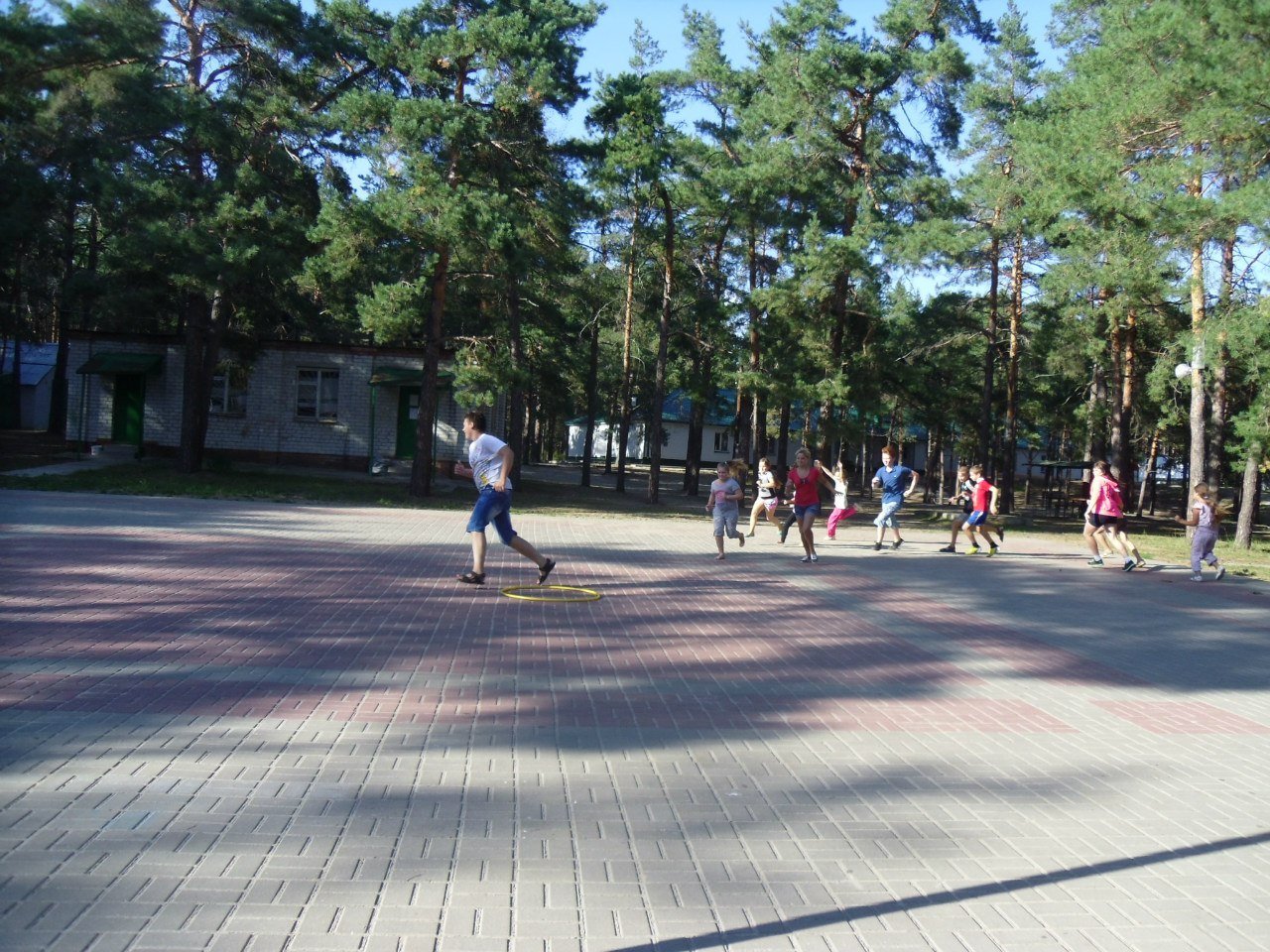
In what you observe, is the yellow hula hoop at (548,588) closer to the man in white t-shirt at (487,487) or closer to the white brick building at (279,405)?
the man in white t-shirt at (487,487)

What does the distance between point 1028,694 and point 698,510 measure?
22.9 m

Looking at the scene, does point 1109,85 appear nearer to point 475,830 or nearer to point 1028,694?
point 1028,694

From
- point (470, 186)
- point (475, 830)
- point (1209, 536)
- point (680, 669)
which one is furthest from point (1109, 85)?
point (475, 830)

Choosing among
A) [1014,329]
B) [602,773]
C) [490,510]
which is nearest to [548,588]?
[490,510]

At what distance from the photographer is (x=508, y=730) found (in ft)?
21.2

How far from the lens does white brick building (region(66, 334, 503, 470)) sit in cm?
3344

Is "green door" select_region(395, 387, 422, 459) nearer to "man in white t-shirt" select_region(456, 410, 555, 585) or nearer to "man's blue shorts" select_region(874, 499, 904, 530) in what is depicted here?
"man's blue shorts" select_region(874, 499, 904, 530)

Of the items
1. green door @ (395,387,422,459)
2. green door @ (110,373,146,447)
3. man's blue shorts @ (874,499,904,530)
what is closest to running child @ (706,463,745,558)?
man's blue shorts @ (874,499,904,530)

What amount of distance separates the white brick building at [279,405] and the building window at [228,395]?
0.03m

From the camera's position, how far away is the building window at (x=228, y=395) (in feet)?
112

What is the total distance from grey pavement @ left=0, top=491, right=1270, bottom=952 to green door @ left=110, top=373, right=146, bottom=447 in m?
23.4

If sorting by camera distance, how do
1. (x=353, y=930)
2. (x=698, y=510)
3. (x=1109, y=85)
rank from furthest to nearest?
(x=698, y=510) → (x=1109, y=85) → (x=353, y=930)

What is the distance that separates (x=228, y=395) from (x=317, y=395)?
285 centimetres

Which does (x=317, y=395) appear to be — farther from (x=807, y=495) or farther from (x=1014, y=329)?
(x=1014, y=329)
